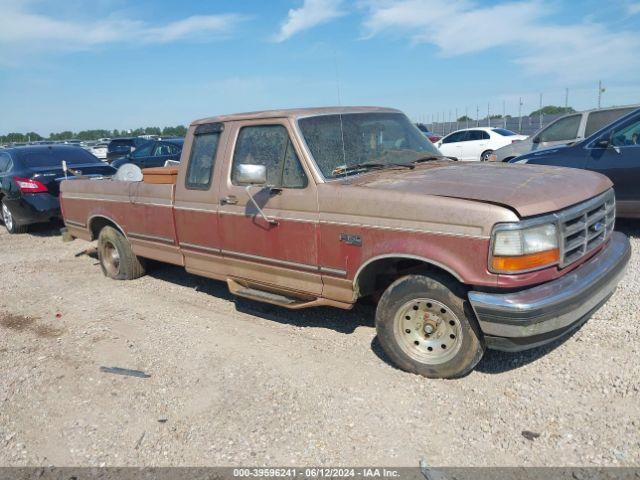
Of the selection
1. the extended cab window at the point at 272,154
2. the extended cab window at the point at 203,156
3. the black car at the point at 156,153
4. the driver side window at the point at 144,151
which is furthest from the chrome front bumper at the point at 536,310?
the driver side window at the point at 144,151

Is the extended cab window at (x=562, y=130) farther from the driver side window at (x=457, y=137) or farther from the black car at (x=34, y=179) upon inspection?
the black car at (x=34, y=179)

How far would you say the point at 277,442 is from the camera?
3.08 m

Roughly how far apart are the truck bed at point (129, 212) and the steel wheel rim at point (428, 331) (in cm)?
271

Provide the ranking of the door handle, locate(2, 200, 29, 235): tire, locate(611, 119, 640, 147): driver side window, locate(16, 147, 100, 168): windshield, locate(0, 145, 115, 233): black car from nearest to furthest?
the door handle < locate(611, 119, 640, 147): driver side window < locate(0, 145, 115, 233): black car < locate(16, 147, 100, 168): windshield < locate(2, 200, 29, 235): tire

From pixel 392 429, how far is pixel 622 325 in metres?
2.33

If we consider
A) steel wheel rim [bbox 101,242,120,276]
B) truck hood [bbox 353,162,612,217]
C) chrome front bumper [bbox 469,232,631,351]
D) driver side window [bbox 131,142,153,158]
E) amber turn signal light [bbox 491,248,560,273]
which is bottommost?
steel wheel rim [bbox 101,242,120,276]

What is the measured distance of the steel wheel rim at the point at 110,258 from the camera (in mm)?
6602

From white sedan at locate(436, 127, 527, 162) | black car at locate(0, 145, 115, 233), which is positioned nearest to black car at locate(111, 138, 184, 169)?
black car at locate(0, 145, 115, 233)

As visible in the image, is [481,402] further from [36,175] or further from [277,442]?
[36,175]

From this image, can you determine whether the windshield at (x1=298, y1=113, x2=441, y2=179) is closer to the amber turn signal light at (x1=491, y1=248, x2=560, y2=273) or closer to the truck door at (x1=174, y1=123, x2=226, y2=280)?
the truck door at (x1=174, y1=123, x2=226, y2=280)

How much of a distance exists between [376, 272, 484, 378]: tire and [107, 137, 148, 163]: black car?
16493 mm

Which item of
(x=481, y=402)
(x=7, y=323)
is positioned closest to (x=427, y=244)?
(x=481, y=402)

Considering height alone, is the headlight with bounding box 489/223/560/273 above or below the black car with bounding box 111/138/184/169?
below

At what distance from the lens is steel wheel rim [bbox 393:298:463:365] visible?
3504mm
